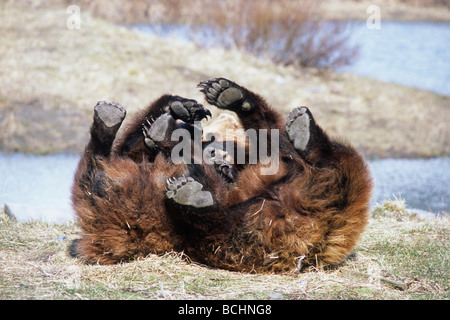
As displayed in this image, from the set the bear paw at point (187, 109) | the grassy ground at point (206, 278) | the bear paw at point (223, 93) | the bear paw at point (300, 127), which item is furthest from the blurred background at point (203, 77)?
the bear paw at point (300, 127)

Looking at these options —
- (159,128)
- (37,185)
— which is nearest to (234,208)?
(159,128)

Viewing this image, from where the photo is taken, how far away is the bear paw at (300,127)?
3.98 m

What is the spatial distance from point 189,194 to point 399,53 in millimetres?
15004

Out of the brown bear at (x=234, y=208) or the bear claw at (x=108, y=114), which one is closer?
the brown bear at (x=234, y=208)

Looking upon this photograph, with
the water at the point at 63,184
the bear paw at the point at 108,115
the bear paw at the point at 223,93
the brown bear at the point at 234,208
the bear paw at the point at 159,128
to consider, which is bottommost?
the water at the point at 63,184

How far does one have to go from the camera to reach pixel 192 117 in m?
4.59

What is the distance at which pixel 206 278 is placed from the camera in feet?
12.5

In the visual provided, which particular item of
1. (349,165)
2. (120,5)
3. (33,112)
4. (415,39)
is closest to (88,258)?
(349,165)

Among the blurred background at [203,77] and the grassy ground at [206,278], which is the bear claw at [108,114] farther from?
the blurred background at [203,77]

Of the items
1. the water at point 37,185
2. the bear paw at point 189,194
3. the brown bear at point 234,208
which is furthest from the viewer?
the water at point 37,185

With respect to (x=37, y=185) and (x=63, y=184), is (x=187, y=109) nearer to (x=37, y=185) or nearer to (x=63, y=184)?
(x=63, y=184)

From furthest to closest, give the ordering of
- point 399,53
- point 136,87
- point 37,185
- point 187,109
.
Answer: point 399,53
point 136,87
point 37,185
point 187,109

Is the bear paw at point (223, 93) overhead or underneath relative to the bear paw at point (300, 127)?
overhead

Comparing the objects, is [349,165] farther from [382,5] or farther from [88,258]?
[382,5]
